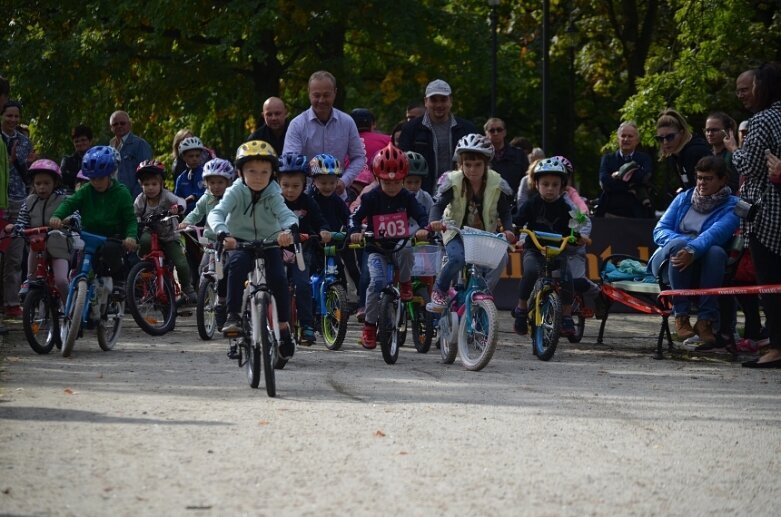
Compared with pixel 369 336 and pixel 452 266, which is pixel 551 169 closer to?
pixel 452 266

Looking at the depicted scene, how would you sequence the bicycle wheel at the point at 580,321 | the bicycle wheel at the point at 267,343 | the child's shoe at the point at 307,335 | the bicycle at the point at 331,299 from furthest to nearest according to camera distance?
the bicycle wheel at the point at 580,321, the bicycle at the point at 331,299, the child's shoe at the point at 307,335, the bicycle wheel at the point at 267,343

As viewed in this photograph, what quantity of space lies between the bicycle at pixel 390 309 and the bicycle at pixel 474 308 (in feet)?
1.28

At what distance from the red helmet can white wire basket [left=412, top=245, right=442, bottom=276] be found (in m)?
0.62

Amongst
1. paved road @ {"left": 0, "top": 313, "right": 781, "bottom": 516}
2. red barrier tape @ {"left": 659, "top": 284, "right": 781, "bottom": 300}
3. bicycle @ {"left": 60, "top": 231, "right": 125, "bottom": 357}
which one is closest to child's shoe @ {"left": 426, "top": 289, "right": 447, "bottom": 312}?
paved road @ {"left": 0, "top": 313, "right": 781, "bottom": 516}

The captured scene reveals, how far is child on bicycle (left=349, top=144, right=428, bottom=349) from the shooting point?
1259cm

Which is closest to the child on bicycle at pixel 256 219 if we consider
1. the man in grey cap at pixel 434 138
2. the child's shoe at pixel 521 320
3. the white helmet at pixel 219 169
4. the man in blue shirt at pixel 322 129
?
the child's shoe at pixel 521 320

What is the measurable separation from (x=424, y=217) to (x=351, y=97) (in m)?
21.1

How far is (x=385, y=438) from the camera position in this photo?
26.7 feet

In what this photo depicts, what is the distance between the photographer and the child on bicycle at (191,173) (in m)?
17.9

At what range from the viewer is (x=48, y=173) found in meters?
14.7

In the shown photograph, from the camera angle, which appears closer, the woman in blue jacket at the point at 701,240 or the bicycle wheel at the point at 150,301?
the woman in blue jacket at the point at 701,240

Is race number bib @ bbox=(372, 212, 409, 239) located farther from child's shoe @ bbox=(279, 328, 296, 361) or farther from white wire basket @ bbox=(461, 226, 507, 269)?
child's shoe @ bbox=(279, 328, 296, 361)

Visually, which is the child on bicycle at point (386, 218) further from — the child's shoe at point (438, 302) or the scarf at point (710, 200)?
the scarf at point (710, 200)

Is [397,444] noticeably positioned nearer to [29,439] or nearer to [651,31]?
[29,439]
